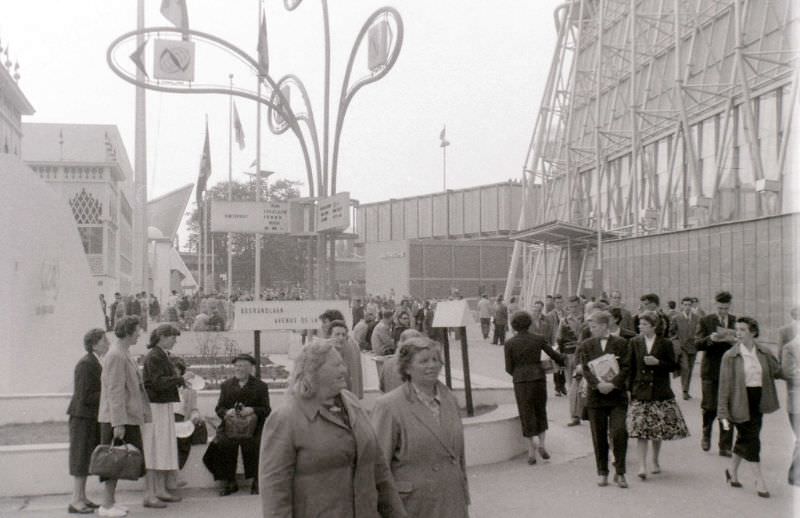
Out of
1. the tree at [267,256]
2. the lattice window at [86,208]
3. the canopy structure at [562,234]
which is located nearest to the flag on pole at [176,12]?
the canopy structure at [562,234]

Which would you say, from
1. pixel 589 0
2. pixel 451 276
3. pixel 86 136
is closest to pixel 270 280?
pixel 451 276

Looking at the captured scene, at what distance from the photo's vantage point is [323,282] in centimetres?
1565

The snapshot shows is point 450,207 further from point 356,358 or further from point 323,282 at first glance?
point 356,358

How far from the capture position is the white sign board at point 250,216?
600 inches

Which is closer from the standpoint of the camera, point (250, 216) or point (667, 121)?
point (250, 216)

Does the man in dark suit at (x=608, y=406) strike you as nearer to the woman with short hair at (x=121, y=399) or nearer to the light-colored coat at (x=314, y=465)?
the woman with short hair at (x=121, y=399)

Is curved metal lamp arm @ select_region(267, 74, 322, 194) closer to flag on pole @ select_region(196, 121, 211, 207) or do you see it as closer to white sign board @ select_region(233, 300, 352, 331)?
white sign board @ select_region(233, 300, 352, 331)

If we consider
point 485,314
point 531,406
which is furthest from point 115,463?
point 485,314

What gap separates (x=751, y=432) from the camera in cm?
759

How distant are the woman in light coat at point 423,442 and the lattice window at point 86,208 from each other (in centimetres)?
3855

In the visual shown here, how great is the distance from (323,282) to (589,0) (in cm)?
3259

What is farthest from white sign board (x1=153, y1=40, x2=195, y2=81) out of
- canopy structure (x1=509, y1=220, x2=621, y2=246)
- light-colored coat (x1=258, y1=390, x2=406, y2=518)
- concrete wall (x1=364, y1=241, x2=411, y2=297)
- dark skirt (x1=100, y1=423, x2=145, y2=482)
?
concrete wall (x1=364, y1=241, x2=411, y2=297)

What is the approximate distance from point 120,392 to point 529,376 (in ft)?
14.3

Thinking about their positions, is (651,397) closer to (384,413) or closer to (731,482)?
(731,482)
